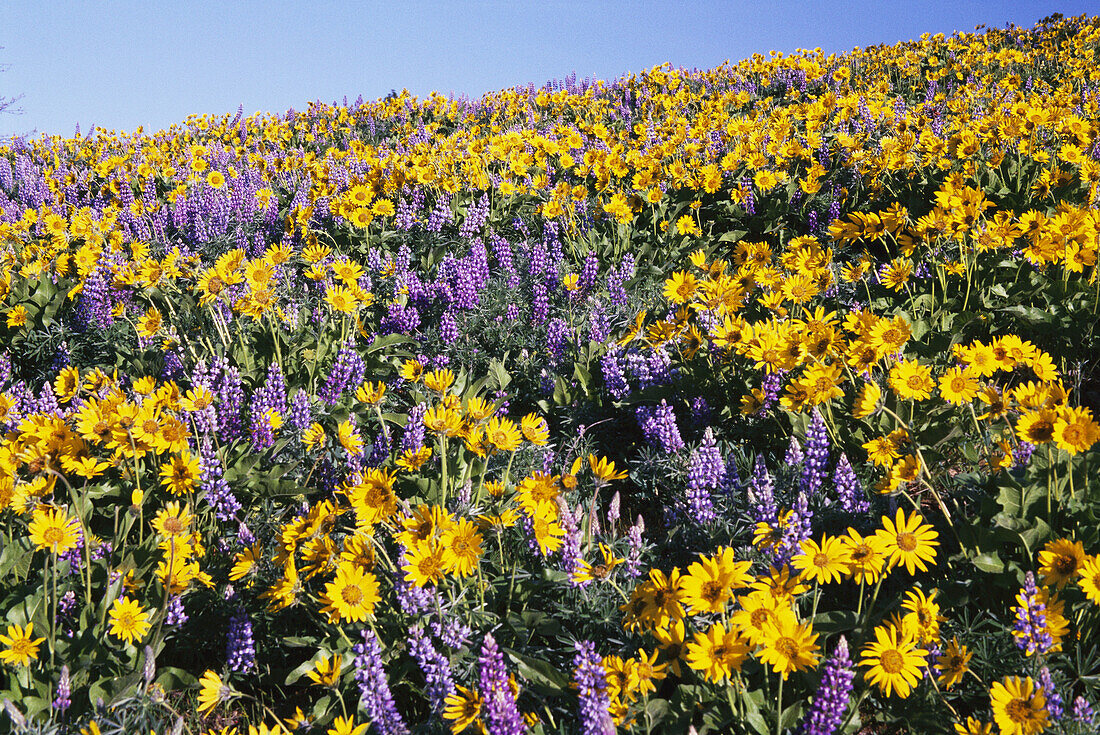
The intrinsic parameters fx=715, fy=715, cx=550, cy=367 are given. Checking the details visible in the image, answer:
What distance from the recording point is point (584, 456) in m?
3.56

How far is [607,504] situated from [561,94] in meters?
9.32

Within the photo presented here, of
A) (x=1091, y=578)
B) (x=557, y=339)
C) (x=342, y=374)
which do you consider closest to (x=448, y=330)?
(x=557, y=339)

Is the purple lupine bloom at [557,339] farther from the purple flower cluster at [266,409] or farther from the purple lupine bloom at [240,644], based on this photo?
the purple lupine bloom at [240,644]

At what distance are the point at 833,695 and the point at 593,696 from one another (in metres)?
0.60

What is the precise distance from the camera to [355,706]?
234 centimetres

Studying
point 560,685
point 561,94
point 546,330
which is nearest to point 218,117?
point 561,94

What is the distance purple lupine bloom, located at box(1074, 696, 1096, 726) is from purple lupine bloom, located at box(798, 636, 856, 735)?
513 millimetres

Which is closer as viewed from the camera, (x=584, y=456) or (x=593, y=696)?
(x=593, y=696)

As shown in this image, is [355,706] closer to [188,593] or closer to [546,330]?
[188,593]

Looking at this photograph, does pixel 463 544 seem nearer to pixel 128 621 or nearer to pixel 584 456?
pixel 128 621

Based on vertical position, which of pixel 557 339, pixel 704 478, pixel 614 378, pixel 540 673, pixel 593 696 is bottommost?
pixel 540 673

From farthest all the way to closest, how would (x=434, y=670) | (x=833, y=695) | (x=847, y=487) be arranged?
(x=847, y=487) < (x=434, y=670) < (x=833, y=695)

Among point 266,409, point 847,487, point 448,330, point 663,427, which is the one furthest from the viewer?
point 448,330

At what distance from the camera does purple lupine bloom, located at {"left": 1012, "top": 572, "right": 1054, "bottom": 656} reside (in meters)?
1.81
